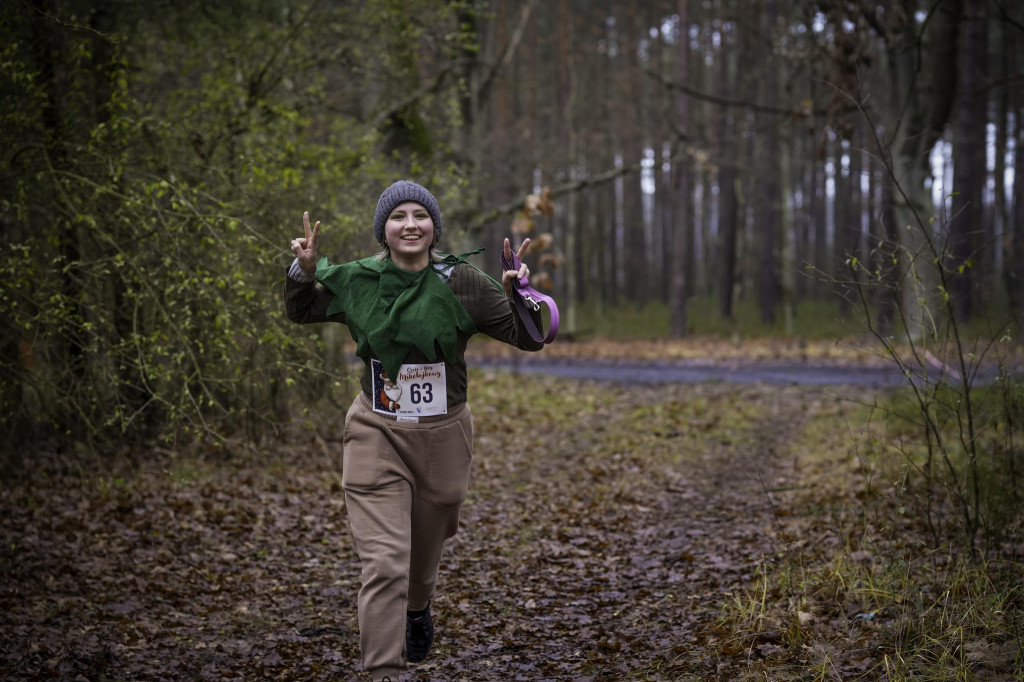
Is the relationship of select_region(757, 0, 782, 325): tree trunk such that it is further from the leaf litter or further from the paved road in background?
the leaf litter

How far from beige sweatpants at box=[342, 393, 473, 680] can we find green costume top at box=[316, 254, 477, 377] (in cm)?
30

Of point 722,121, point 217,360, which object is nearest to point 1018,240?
point 722,121

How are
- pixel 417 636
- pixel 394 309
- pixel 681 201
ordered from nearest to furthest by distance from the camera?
1. pixel 394 309
2. pixel 417 636
3. pixel 681 201

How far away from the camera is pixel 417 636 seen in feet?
14.6

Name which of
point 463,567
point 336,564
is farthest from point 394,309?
point 336,564

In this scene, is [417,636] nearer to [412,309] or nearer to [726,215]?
[412,309]

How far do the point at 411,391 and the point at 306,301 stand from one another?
0.65 m

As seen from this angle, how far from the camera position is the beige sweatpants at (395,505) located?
3.76m

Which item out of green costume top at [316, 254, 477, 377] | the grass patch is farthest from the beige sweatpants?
the grass patch

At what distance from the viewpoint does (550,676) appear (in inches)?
175

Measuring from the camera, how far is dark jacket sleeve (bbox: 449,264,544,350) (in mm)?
4172

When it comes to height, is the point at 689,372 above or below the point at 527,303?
below

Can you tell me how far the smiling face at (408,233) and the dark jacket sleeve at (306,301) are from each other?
1.21 feet

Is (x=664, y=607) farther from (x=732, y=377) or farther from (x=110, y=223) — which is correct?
(x=732, y=377)
